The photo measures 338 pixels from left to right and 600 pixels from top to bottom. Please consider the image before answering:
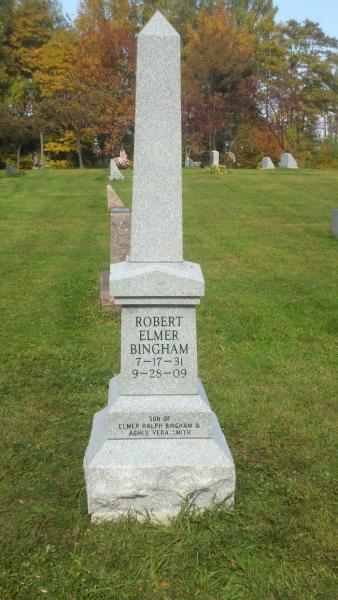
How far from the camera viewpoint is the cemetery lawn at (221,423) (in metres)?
3.30

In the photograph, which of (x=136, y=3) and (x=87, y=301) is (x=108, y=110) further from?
(x=87, y=301)

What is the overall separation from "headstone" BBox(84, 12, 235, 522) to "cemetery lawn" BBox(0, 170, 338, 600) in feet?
0.85

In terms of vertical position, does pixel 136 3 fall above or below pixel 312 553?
above

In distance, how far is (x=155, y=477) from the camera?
372cm

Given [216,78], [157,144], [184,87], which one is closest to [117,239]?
[157,144]

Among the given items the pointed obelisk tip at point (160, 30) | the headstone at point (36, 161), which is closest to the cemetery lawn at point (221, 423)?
the pointed obelisk tip at point (160, 30)

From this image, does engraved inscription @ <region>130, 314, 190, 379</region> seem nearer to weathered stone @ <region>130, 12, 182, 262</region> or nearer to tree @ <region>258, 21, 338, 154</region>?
weathered stone @ <region>130, 12, 182, 262</region>

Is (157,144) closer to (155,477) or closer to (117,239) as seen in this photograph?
(155,477)

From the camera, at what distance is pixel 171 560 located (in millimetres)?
3400

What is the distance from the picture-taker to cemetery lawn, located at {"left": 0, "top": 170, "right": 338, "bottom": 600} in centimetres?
330

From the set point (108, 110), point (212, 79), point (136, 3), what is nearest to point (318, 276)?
point (108, 110)

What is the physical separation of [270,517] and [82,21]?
150ft

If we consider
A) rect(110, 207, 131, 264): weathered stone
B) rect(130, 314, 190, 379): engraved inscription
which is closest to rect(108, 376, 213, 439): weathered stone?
rect(130, 314, 190, 379): engraved inscription

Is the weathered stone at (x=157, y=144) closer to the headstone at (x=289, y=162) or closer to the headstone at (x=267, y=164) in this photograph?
the headstone at (x=267, y=164)
